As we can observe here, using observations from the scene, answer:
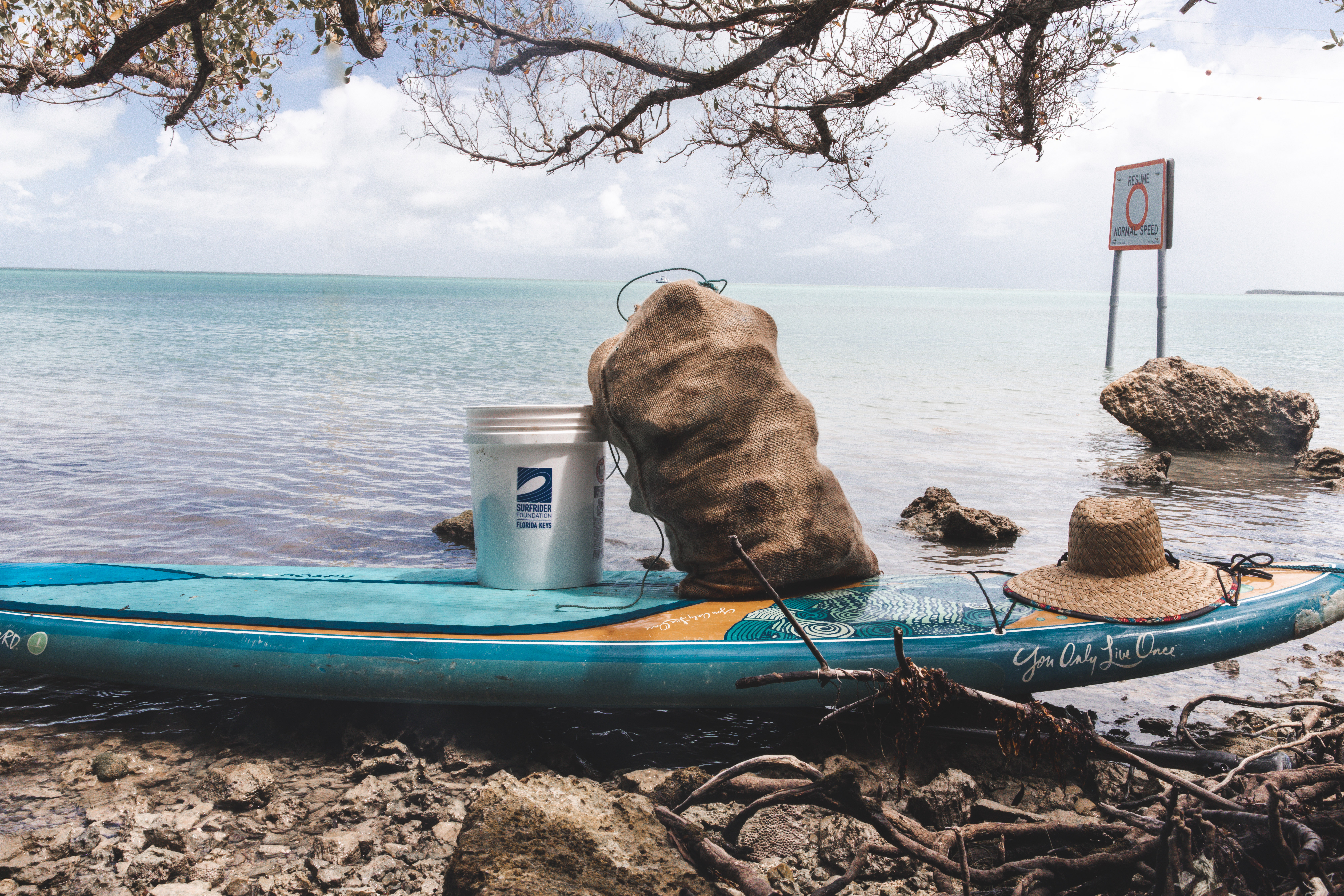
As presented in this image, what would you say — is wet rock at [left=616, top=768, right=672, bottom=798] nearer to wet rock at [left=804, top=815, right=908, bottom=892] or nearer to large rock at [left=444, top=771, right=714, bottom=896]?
large rock at [left=444, top=771, right=714, bottom=896]

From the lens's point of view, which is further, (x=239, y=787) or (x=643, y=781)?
(x=643, y=781)

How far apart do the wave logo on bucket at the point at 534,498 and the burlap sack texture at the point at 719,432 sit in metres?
0.39

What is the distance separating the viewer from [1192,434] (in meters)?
10.8

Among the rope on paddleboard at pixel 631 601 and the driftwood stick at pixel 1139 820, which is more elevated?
the rope on paddleboard at pixel 631 601

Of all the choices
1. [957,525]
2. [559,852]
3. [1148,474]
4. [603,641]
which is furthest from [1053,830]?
[1148,474]

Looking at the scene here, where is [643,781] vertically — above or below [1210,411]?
below

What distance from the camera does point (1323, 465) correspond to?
366 inches

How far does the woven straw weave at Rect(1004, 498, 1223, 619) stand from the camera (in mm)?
3178

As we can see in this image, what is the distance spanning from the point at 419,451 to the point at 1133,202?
419 inches

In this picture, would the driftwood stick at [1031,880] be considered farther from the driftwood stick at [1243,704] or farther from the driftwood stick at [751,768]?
the driftwood stick at [1243,704]

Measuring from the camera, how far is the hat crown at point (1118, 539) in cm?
321

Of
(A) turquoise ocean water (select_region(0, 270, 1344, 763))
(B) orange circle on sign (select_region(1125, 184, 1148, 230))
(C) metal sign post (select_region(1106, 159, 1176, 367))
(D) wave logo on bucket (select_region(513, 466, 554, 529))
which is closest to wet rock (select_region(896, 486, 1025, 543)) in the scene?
(A) turquoise ocean water (select_region(0, 270, 1344, 763))

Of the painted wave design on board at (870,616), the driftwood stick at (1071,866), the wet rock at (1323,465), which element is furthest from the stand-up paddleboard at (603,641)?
the wet rock at (1323,465)

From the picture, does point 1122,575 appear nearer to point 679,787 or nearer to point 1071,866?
point 1071,866
